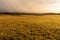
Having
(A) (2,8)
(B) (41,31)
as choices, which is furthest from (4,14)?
(B) (41,31)

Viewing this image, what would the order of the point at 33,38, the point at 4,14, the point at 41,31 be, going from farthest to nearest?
the point at 4,14 → the point at 41,31 → the point at 33,38

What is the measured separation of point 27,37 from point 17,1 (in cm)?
116

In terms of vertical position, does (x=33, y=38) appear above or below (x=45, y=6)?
below

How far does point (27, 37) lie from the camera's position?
3.53ft

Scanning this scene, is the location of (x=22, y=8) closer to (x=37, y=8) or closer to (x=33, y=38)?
(x=37, y=8)

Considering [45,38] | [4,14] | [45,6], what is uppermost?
[45,6]

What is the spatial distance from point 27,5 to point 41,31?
0.97 metres

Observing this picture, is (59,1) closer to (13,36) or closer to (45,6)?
(45,6)

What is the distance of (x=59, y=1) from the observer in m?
2.14

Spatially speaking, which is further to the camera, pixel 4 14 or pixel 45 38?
pixel 4 14

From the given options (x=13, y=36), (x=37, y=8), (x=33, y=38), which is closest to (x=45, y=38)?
(x=33, y=38)

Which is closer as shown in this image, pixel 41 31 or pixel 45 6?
pixel 41 31

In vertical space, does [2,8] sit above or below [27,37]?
above

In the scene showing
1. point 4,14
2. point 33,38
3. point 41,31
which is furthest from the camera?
point 4,14
